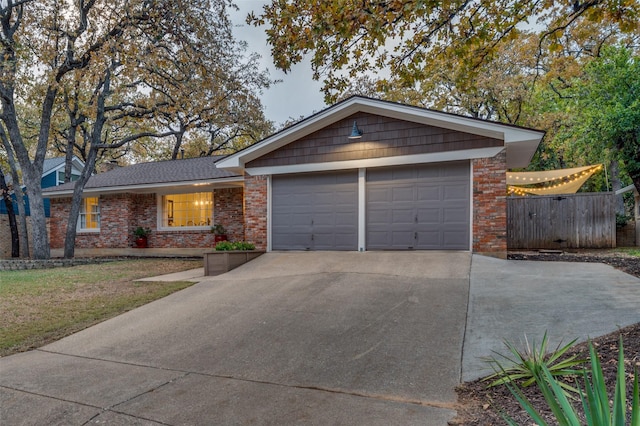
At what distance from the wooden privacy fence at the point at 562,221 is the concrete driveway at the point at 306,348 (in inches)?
223

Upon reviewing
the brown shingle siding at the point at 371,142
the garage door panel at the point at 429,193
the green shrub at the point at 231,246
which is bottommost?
the green shrub at the point at 231,246

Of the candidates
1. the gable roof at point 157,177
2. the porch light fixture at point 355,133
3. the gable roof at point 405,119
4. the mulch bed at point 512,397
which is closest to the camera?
the mulch bed at point 512,397

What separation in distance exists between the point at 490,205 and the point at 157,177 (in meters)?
12.2

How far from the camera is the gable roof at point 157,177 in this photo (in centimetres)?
1376

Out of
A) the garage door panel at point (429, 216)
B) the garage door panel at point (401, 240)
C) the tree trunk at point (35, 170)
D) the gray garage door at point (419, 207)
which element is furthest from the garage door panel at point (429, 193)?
the tree trunk at point (35, 170)

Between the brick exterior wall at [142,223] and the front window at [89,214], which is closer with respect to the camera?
the brick exterior wall at [142,223]

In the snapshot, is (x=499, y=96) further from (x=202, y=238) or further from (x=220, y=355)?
(x=220, y=355)

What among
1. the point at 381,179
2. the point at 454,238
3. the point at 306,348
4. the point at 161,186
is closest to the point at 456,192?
the point at 454,238

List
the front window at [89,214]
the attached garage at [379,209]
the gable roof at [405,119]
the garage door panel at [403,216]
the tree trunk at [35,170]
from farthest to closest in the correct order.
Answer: the front window at [89,214]
the tree trunk at [35,170]
the garage door panel at [403,216]
the attached garage at [379,209]
the gable roof at [405,119]

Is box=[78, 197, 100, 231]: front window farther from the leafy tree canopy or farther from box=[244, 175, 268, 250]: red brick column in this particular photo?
the leafy tree canopy

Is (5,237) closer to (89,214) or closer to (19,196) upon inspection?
(19,196)

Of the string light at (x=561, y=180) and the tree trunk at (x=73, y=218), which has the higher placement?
the string light at (x=561, y=180)

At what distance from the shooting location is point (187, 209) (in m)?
15.3

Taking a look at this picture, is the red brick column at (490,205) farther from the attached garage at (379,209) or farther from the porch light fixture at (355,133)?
the porch light fixture at (355,133)
